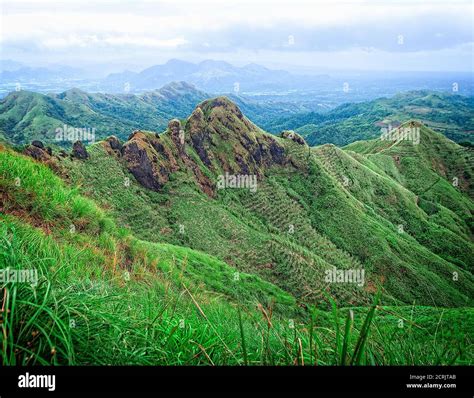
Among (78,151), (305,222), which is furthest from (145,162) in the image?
(305,222)

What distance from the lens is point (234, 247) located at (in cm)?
5322

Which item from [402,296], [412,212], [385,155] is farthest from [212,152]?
[385,155]

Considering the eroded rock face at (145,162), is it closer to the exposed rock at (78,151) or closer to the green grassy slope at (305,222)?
the green grassy slope at (305,222)

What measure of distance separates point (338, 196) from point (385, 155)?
56000mm

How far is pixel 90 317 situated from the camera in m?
2.50

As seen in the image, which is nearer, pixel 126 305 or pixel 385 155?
pixel 126 305

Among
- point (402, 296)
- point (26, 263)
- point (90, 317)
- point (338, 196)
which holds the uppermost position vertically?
point (26, 263)

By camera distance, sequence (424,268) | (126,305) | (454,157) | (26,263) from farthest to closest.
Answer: (454,157)
(424,268)
(126,305)
(26,263)

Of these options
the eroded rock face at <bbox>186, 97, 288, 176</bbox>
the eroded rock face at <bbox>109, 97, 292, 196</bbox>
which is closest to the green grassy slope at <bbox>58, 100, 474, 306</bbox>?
the eroded rock face at <bbox>186, 97, 288, 176</bbox>

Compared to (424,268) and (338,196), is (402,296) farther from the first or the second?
(338,196)

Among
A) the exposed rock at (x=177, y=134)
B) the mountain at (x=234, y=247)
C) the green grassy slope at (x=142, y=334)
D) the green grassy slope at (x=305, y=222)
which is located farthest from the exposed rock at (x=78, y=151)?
the green grassy slope at (x=142, y=334)

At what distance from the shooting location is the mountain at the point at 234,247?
266 centimetres

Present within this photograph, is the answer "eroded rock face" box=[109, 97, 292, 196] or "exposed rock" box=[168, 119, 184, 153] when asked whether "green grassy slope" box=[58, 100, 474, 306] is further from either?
"exposed rock" box=[168, 119, 184, 153]

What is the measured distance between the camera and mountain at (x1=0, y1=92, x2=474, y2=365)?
2660mm
